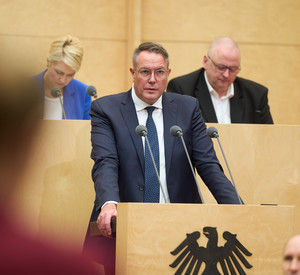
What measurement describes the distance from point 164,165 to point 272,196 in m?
1.01

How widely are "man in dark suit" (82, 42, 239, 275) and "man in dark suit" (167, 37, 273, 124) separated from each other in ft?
3.45

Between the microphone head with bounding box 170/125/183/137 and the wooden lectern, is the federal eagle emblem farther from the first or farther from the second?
the microphone head with bounding box 170/125/183/137

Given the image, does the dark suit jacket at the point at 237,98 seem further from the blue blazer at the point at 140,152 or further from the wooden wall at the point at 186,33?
the wooden wall at the point at 186,33

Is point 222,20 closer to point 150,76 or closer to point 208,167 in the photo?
point 150,76

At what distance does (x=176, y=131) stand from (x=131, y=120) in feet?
1.00

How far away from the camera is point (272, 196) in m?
3.62

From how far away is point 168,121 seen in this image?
9.76 feet

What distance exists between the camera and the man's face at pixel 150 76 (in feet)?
10.0

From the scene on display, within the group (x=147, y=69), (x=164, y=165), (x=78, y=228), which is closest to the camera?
(x=164, y=165)

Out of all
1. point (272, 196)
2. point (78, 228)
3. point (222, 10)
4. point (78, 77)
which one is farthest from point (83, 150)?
point (222, 10)

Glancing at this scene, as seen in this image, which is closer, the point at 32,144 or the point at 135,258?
the point at 32,144

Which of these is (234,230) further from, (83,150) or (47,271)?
(47,271)

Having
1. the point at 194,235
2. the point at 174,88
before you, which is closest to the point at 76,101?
the point at 174,88

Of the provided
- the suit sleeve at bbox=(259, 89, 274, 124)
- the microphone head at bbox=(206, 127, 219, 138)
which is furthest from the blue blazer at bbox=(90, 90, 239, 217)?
the suit sleeve at bbox=(259, 89, 274, 124)
